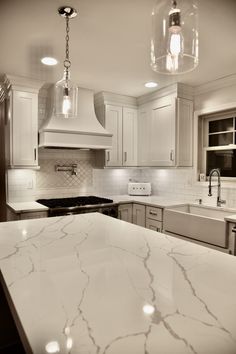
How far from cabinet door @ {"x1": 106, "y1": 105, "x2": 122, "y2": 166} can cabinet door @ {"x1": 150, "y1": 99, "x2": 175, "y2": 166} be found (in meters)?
0.47

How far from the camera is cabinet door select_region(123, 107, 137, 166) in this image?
13.0 ft

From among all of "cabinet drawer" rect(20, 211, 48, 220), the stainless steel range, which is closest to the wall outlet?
the stainless steel range

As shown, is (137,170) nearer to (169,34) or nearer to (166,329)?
(169,34)

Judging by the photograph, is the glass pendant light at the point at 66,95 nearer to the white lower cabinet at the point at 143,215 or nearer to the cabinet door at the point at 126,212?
the white lower cabinet at the point at 143,215

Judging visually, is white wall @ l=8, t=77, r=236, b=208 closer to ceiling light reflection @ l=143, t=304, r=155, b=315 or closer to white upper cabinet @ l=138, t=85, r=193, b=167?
white upper cabinet @ l=138, t=85, r=193, b=167

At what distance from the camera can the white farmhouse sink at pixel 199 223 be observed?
2.52m

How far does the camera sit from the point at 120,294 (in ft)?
2.86

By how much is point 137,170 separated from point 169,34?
3410 mm

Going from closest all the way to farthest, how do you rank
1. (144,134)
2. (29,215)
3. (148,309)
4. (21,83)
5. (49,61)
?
(148,309) → (49,61) → (29,215) → (21,83) → (144,134)

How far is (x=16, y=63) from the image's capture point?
264 centimetres

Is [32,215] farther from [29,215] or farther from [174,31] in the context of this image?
[174,31]

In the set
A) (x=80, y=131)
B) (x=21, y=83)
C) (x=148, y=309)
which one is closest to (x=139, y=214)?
(x=80, y=131)

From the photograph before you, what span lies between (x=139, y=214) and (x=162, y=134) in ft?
3.70

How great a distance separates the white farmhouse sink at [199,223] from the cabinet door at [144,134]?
0.99 meters
